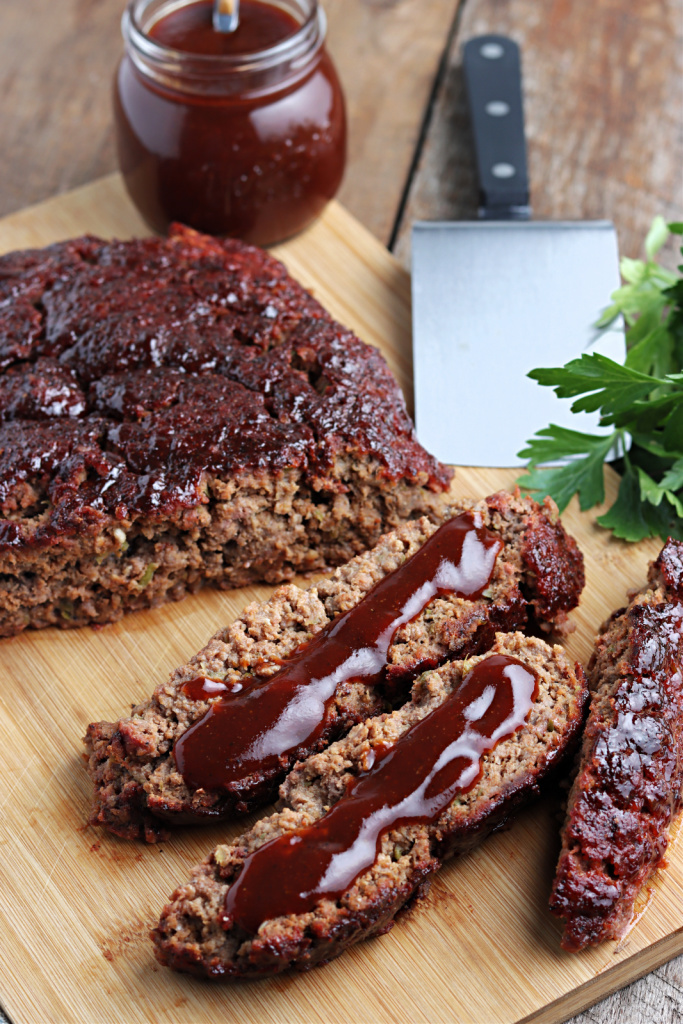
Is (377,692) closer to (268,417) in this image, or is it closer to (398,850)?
(398,850)

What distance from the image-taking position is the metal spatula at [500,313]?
16.9 feet

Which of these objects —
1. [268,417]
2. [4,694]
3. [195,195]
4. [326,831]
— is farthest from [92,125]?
[326,831]

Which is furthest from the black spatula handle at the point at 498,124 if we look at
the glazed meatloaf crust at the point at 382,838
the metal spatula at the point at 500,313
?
the glazed meatloaf crust at the point at 382,838

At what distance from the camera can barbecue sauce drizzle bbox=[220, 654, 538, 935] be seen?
3.42 m

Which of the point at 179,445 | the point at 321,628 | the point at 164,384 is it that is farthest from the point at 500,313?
the point at 321,628

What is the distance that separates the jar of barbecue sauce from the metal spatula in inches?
30.3

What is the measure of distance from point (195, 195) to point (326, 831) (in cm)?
356

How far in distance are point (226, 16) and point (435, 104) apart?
209 centimetres

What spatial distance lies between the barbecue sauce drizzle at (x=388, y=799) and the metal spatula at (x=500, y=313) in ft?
5.15

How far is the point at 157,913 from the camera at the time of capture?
381cm

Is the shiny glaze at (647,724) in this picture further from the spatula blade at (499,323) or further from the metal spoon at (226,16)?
the metal spoon at (226,16)

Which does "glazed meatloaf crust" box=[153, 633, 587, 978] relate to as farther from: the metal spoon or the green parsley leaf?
the metal spoon

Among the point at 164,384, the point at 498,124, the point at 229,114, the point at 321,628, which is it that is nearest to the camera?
the point at 321,628

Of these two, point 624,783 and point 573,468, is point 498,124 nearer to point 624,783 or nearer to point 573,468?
point 573,468
